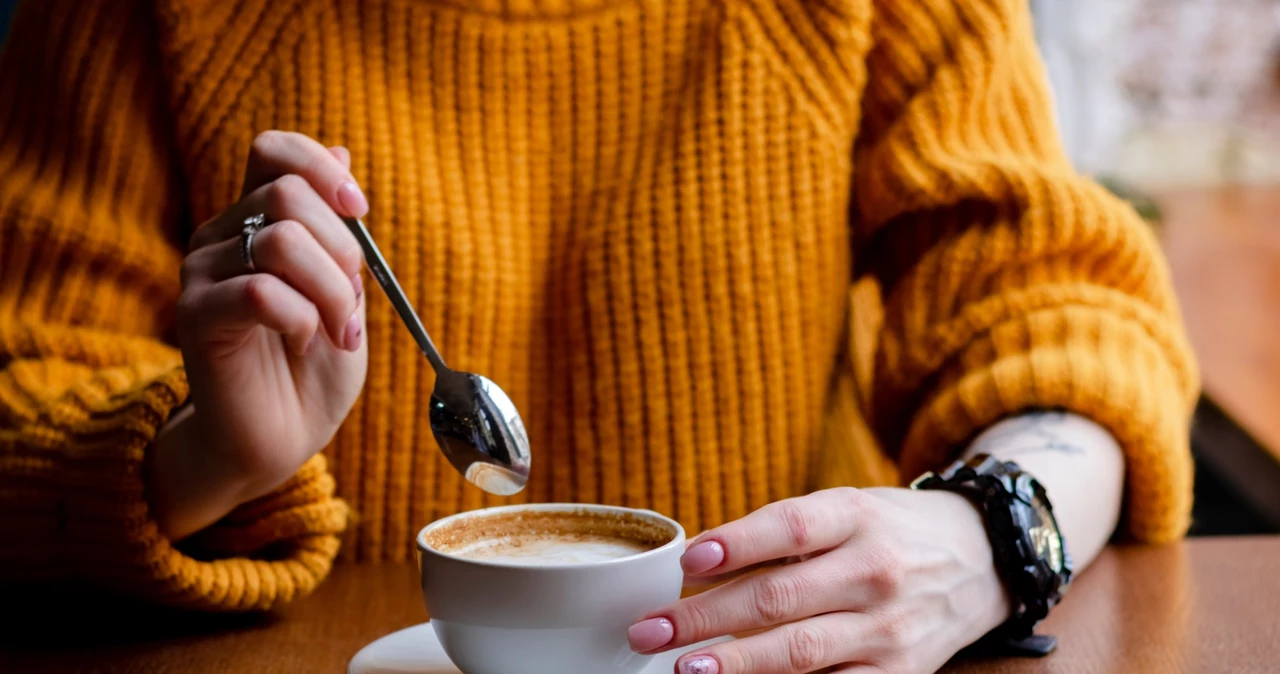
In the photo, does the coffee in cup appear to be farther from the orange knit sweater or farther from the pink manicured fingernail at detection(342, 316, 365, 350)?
the orange knit sweater

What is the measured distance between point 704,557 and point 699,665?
46mm

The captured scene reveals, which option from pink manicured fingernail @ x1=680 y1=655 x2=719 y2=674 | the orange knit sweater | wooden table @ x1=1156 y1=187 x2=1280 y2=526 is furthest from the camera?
wooden table @ x1=1156 y1=187 x2=1280 y2=526

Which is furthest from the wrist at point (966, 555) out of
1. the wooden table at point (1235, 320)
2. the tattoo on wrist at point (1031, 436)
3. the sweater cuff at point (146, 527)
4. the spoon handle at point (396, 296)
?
the wooden table at point (1235, 320)

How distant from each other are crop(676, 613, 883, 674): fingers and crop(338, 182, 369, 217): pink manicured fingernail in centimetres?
31

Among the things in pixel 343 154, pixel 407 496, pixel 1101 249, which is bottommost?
Result: pixel 407 496

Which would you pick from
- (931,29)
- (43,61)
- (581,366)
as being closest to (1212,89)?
(931,29)

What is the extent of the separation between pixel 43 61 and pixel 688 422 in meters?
0.58

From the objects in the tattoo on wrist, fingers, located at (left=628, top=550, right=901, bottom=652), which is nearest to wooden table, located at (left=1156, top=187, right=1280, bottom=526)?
the tattoo on wrist

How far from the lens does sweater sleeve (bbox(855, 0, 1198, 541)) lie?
2.60ft

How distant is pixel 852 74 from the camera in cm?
92

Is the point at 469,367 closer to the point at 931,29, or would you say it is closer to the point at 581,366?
the point at 581,366

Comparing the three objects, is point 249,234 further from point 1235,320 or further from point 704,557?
point 1235,320

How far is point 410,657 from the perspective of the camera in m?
0.56

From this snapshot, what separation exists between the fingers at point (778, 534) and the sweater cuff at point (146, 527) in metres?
0.30
